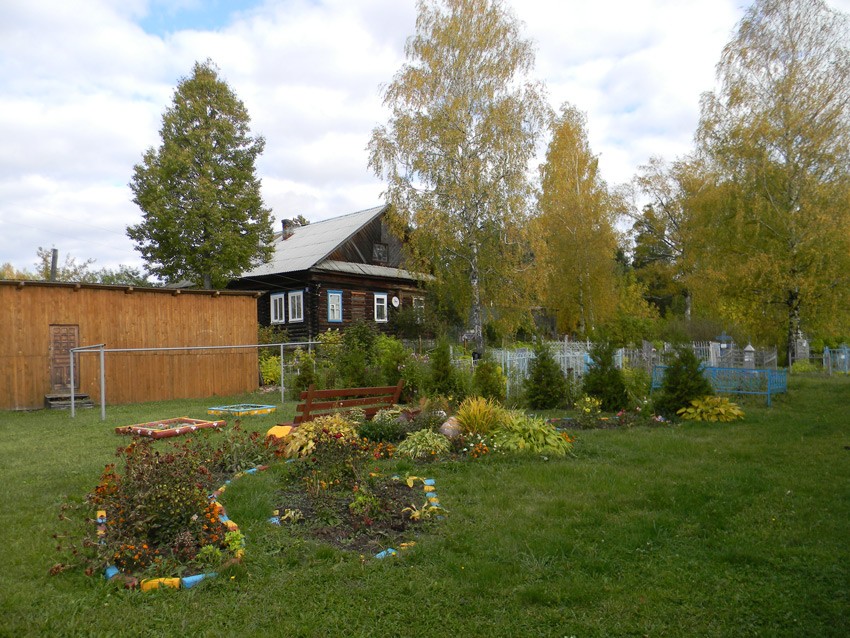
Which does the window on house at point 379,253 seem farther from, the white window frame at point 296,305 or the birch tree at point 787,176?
the birch tree at point 787,176

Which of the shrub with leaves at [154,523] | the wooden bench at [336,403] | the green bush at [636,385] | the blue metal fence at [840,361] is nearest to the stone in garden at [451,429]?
the wooden bench at [336,403]

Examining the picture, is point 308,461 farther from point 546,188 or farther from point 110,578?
point 546,188

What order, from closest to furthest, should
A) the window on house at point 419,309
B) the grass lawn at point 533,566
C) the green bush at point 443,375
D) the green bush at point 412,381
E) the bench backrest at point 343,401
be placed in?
the grass lawn at point 533,566 < the bench backrest at point 343,401 < the green bush at point 443,375 < the green bush at point 412,381 < the window on house at point 419,309

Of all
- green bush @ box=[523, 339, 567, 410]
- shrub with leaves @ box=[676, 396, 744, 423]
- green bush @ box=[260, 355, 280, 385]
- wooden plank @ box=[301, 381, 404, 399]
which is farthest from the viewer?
green bush @ box=[260, 355, 280, 385]

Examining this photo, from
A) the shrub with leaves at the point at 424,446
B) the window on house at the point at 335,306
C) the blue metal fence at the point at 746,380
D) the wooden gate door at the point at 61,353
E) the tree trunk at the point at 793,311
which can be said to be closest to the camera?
the shrub with leaves at the point at 424,446

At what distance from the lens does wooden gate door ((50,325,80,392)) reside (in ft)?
47.9

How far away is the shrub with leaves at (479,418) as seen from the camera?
26.5 feet

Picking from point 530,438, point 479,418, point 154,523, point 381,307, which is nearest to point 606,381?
point 530,438

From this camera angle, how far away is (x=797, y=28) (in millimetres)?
16438

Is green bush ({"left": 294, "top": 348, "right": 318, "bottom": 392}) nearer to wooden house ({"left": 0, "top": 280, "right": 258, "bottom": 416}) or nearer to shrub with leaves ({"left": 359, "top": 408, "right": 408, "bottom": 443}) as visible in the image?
wooden house ({"left": 0, "top": 280, "right": 258, "bottom": 416})

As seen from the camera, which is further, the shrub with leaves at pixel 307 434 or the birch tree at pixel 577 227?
the birch tree at pixel 577 227

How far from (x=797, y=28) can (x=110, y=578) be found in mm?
20030

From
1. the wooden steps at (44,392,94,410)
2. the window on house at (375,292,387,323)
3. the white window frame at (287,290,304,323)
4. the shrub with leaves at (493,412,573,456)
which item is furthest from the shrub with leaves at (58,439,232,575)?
the window on house at (375,292,387,323)

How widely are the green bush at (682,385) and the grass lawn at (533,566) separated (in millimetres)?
3580
